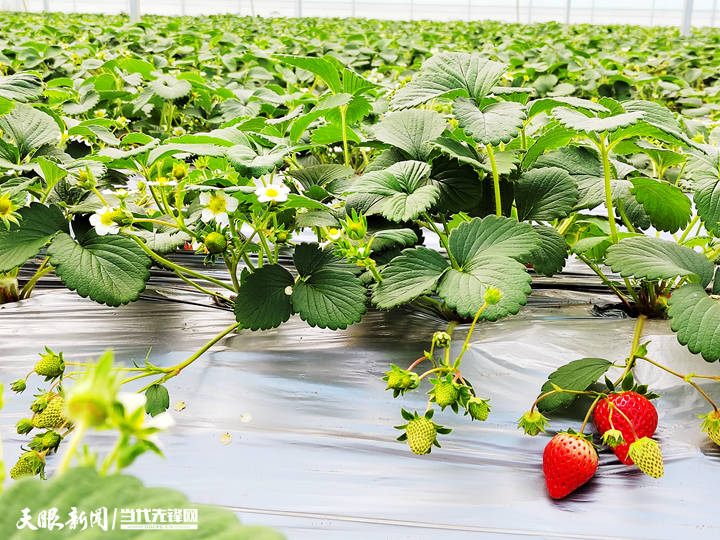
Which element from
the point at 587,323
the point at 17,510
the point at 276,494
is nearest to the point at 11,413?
the point at 276,494

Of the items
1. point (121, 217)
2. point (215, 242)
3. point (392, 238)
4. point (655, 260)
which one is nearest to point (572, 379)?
point (655, 260)

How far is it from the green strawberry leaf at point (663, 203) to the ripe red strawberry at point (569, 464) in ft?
1.71

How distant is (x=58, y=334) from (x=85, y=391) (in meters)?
1.05

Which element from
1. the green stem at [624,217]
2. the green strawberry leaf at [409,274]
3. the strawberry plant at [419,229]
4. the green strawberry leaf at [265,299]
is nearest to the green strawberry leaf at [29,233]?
the strawberry plant at [419,229]

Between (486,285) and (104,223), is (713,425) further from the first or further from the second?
(104,223)

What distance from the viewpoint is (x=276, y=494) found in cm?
77

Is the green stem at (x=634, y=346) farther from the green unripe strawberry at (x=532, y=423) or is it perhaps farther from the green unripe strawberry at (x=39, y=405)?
the green unripe strawberry at (x=39, y=405)

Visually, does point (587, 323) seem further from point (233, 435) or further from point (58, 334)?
point (58, 334)

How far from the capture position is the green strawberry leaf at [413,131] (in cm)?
112

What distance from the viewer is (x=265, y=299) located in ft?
3.33

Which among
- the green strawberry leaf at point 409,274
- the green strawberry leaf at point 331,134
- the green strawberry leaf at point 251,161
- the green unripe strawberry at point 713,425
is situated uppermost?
the green strawberry leaf at point 251,161

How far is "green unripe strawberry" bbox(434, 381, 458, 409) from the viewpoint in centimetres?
76

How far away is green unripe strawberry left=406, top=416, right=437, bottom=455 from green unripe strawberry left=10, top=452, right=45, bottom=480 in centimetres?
45

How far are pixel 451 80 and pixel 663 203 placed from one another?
0.43 metres
